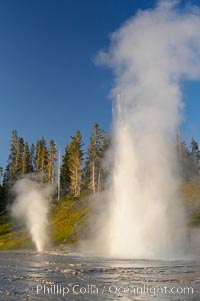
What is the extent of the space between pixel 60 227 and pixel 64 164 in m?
41.6

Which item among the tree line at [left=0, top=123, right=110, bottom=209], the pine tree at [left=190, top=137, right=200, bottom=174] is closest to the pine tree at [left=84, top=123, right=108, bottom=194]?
the tree line at [left=0, top=123, right=110, bottom=209]

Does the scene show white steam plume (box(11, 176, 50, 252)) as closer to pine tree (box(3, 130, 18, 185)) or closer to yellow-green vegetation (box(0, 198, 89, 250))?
yellow-green vegetation (box(0, 198, 89, 250))

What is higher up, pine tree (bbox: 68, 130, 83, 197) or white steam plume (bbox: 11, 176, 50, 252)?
pine tree (bbox: 68, 130, 83, 197)

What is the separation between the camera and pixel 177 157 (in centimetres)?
11906

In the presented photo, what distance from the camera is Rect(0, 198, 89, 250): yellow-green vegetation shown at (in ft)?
228

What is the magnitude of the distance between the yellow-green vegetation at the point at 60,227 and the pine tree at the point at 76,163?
7.39 metres

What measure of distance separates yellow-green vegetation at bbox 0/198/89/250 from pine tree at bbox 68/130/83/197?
24.2 feet

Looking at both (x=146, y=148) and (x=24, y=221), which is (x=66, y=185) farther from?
(x=146, y=148)

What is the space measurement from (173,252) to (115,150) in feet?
45.6

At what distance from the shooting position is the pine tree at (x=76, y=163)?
102 meters

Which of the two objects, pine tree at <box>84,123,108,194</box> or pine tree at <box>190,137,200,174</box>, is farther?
pine tree at <box>190,137,200,174</box>

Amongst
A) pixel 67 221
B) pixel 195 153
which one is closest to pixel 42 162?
pixel 67 221

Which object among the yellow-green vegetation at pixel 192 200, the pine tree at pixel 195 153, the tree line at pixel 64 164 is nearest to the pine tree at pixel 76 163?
the tree line at pixel 64 164

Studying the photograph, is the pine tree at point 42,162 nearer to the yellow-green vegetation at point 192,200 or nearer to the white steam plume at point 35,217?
the white steam plume at point 35,217
